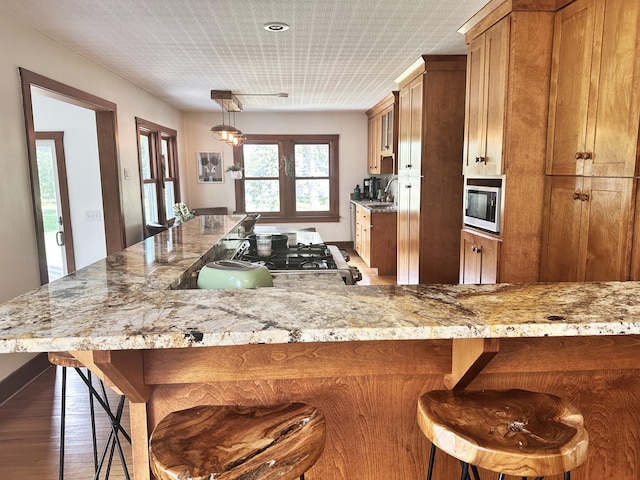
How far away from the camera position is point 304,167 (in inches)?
302

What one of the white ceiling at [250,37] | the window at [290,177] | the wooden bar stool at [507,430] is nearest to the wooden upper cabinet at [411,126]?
the white ceiling at [250,37]

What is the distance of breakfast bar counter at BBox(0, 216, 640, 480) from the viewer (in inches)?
39.2

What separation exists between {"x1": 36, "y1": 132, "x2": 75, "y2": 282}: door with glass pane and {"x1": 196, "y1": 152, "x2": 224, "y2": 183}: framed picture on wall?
2982 mm

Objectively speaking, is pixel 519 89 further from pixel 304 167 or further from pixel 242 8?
pixel 304 167

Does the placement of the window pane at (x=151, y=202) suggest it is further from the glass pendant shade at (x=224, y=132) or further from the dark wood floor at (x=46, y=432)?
the dark wood floor at (x=46, y=432)

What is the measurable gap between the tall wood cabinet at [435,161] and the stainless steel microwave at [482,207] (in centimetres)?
87

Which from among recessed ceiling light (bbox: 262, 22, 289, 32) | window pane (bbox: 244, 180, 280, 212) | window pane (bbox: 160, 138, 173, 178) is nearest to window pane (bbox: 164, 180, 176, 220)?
window pane (bbox: 160, 138, 173, 178)

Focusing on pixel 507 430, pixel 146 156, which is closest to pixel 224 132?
pixel 146 156

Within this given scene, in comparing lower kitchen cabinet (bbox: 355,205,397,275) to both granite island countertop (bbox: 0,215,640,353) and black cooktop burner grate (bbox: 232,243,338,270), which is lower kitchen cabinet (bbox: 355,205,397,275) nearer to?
black cooktop burner grate (bbox: 232,243,338,270)

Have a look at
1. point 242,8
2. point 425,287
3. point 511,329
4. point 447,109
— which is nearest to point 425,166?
point 447,109

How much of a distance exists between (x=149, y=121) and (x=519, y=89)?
14.5 ft

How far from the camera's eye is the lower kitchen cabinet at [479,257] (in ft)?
9.59

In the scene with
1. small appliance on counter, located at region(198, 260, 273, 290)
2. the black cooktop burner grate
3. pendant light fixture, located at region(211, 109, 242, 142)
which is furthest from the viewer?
pendant light fixture, located at region(211, 109, 242, 142)

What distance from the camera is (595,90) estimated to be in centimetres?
219
